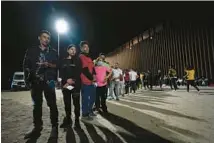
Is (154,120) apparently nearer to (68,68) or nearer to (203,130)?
(203,130)

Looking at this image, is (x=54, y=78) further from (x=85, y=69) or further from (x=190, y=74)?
(x=190, y=74)

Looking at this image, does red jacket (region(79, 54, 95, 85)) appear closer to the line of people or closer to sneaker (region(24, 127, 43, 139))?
the line of people

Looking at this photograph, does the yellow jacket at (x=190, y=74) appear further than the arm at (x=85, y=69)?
Yes

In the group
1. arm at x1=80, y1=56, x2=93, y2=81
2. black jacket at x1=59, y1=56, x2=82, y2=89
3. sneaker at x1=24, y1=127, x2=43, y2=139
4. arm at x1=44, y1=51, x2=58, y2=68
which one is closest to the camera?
sneaker at x1=24, y1=127, x2=43, y2=139

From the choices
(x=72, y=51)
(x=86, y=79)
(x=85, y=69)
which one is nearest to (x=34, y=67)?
(x=72, y=51)

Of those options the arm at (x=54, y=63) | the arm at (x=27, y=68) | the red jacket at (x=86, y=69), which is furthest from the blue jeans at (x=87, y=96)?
the arm at (x=27, y=68)

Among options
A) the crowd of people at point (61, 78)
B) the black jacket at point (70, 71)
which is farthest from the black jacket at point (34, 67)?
the black jacket at point (70, 71)

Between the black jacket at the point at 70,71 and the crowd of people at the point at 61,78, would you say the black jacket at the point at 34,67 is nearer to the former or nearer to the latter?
the crowd of people at the point at 61,78

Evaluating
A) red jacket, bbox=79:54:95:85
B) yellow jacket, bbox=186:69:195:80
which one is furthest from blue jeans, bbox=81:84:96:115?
yellow jacket, bbox=186:69:195:80

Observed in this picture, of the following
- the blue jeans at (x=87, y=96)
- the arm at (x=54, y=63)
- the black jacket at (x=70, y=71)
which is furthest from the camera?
the blue jeans at (x=87, y=96)

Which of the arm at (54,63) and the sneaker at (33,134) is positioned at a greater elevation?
the arm at (54,63)

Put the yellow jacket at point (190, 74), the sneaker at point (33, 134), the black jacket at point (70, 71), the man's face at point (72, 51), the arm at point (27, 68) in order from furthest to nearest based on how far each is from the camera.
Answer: the yellow jacket at point (190, 74) < the man's face at point (72, 51) < the black jacket at point (70, 71) < the arm at point (27, 68) < the sneaker at point (33, 134)

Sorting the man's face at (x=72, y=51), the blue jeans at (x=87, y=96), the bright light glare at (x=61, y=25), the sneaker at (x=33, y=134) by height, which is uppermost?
the bright light glare at (x=61, y=25)

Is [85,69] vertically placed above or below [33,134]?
above
